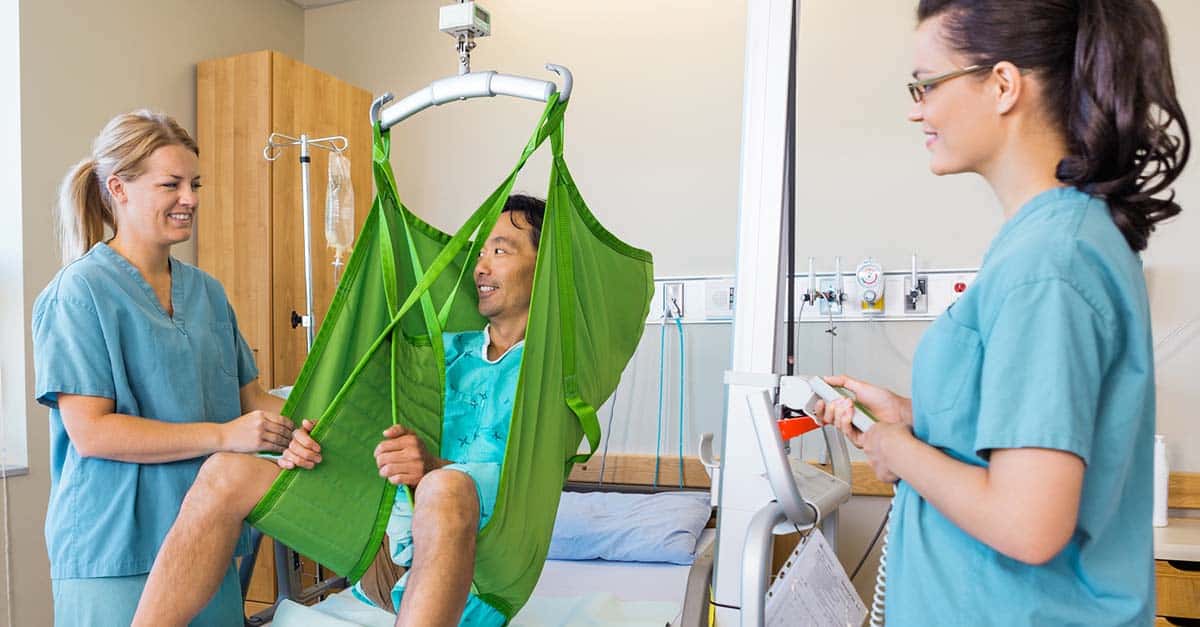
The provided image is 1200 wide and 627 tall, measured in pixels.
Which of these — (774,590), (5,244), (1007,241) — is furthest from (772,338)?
(5,244)

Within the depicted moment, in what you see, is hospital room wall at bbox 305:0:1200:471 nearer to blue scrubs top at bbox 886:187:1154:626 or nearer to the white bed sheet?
the white bed sheet

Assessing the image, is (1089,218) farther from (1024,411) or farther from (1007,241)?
(1024,411)

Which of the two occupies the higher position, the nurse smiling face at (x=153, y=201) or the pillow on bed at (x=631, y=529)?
the nurse smiling face at (x=153, y=201)

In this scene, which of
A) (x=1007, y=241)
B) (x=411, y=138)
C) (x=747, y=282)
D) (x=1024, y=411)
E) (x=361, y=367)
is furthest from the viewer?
(x=411, y=138)

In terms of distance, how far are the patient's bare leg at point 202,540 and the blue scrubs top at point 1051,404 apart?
1040 millimetres

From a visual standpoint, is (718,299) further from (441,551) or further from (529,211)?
(441,551)

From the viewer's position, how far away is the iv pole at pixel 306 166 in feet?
9.95

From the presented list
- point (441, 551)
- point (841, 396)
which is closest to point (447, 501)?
point (441, 551)

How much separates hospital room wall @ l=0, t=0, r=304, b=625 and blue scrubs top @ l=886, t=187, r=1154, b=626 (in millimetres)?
2766

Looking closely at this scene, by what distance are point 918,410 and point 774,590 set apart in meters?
0.43

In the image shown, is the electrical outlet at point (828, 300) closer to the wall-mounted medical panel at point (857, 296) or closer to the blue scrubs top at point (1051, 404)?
the wall-mounted medical panel at point (857, 296)

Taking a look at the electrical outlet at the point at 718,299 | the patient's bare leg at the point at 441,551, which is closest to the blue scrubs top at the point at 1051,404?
the patient's bare leg at the point at 441,551

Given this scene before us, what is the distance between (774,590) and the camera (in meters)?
1.29

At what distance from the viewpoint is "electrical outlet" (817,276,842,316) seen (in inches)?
120
